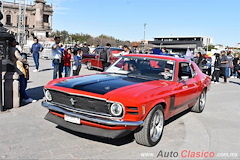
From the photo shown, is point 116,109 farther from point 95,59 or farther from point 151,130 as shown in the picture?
point 95,59

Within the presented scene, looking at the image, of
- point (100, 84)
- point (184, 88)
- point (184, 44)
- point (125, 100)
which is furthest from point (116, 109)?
point (184, 44)

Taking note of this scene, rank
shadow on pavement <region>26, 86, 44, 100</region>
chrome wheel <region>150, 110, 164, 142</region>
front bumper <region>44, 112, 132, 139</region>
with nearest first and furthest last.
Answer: front bumper <region>44, 112, 132, 139</region> → chrome wheel <region>150, 110, 164, 142</region> → shadow on pavement <region>26, 86, 44, 100</region>

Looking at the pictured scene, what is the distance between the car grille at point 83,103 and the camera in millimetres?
3768

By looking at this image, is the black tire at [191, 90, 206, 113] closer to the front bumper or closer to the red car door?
the red car door

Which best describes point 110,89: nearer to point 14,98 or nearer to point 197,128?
point 197,128

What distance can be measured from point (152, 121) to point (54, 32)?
81539mm

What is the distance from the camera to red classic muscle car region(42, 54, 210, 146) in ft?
12.1

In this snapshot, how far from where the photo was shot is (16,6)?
3268 inches

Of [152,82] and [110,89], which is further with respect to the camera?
[152,82]

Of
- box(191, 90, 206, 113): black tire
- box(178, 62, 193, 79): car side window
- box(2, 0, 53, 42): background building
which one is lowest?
box(191, 90, 206, 113): black tire

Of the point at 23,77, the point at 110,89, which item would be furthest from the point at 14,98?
the point at 110,89

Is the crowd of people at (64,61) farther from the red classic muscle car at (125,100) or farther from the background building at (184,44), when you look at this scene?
the background building at (184,44)

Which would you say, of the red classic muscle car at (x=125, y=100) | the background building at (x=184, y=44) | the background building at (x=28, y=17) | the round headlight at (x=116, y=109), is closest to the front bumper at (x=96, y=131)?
the red classic muscle car at (x=125, y=100)

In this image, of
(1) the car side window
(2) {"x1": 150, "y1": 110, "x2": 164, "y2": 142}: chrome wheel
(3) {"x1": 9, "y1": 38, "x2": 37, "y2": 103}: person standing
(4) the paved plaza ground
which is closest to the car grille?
(4) the paved plaza ground
